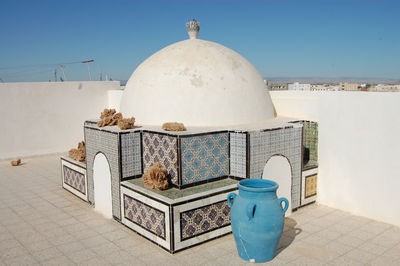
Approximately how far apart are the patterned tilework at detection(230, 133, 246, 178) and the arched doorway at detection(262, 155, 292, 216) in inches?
24.1

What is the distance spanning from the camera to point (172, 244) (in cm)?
614

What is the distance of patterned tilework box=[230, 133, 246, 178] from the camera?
7298 mm

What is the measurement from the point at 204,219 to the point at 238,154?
1618mm

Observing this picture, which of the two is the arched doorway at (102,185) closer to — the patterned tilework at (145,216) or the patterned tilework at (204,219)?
the patterned tilework at (145,216)

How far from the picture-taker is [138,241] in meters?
6.73

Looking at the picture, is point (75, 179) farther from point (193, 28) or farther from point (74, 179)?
point (193, 28)

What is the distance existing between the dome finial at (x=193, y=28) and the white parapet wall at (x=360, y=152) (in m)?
3.66

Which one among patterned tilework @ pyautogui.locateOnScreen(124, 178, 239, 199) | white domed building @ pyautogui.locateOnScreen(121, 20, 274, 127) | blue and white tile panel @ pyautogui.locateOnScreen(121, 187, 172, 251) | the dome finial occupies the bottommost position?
blue and white tile panel @ pyautogui.locateOnScreen(121, 187, 172, 251)

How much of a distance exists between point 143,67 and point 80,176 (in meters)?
3.34

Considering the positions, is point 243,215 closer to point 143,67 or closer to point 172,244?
point 172,244

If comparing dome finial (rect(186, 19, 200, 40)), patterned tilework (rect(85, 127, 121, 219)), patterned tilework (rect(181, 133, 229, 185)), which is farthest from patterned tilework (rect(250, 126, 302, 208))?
dome finial (rect(186, 19, 200, 40))

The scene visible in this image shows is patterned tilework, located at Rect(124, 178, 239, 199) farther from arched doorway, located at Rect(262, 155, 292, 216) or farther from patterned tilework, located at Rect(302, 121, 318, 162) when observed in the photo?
patterned tilework, located at Rect(302, 121, 318, 162)

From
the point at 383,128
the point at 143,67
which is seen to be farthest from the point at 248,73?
the point at 383,128

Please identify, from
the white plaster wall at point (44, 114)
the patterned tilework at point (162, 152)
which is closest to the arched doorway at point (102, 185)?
the patterned tilework at point (162, 152)
